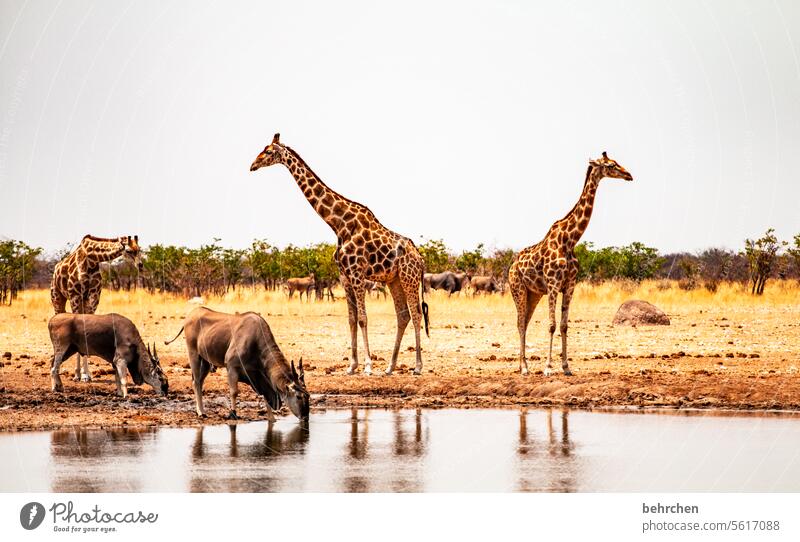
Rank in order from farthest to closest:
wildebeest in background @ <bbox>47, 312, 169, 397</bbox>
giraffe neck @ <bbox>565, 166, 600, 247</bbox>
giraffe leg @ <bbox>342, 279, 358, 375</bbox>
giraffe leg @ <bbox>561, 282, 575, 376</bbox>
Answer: giraffe neck @ <bbox>565, 166, 600, 247</bbox>
giraffe leg @ <bbox>342, 279, 358, 375</bbox>
giraffe leg @ <bbox>561, 282, 575, 376</bbox>
wildebeest in background @ <bbox>47, 312, 169, 397</bbox>

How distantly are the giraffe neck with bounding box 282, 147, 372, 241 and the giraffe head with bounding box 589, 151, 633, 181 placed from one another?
4341 millimetres

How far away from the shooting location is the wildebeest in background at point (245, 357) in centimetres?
1573

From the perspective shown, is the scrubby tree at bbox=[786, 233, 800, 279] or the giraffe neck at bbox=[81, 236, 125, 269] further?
the scrubby tree at bbox=[786, 233, 800, 279]

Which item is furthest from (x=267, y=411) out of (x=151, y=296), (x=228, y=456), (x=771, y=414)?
(x=151, y=296)

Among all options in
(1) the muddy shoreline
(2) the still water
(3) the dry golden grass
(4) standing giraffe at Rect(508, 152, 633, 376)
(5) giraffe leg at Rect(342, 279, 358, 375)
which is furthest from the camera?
(3) the dry golden grass

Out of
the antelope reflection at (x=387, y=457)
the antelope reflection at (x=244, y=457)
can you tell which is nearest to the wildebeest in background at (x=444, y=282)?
the antelope reflection at (x=387, y=457)

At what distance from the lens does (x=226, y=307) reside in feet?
134

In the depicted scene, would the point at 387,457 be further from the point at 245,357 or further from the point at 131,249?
the point at 131,249

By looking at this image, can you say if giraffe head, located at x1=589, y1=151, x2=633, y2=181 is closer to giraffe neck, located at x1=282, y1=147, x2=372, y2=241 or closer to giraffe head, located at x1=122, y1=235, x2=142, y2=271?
giraffe neck, located at x1=282, y1=147, x2=372, y2=241

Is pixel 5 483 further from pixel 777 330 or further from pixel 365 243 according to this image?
pixel 777 330

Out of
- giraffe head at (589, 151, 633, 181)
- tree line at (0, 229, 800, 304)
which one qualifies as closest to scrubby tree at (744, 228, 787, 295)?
tree line at (0, 229, 800, 304)

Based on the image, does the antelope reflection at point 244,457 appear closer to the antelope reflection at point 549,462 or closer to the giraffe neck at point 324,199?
the antelope reflection at point 549,462

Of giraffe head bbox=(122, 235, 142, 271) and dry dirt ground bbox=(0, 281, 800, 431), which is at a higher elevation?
giraffe head bbox=(122, 235, 142, 271)

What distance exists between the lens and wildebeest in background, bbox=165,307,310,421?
15.7 m
